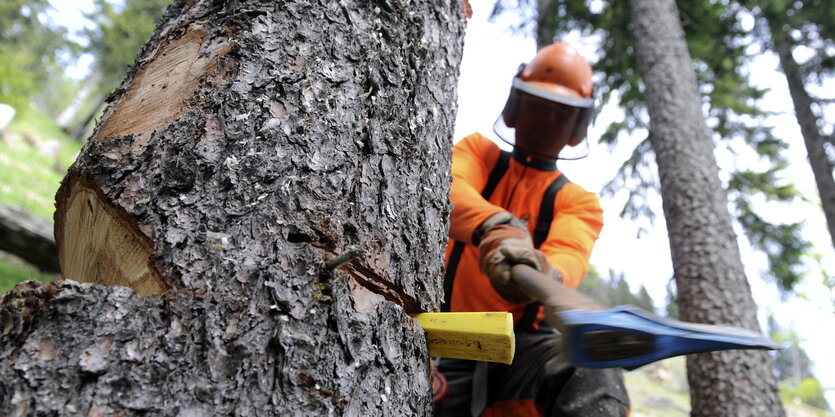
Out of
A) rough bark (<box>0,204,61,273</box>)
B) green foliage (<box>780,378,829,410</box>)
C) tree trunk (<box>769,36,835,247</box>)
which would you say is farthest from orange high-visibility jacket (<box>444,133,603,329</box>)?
tree trunk (<box>769,36,835,247</box>)

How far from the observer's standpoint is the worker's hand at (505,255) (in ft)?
6.26

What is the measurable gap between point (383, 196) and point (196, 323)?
50cm

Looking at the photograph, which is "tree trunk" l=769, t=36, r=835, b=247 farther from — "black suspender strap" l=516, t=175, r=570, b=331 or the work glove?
the work glove

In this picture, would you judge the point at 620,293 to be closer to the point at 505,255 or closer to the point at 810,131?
the point at 810,131

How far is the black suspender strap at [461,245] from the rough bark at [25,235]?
5972 mm

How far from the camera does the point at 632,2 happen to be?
588 centimetres

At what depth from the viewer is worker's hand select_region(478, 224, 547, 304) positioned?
1907 millimetres

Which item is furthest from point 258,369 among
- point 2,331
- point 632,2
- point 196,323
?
point 632,2

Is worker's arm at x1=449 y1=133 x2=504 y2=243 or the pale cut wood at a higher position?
the pale cut wood

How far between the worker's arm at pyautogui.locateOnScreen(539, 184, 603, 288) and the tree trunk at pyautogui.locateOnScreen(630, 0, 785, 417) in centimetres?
170

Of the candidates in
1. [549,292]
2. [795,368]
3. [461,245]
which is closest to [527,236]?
[549,292]

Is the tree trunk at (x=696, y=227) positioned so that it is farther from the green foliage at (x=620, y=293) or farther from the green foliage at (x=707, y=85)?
the green foliage at (x=620, y=293)

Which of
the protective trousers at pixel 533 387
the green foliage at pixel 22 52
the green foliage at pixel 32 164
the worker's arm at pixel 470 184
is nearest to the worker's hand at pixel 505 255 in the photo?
the worker's arm at pixel 470 184

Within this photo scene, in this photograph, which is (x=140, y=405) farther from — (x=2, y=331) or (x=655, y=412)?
(x=655, y=412)
